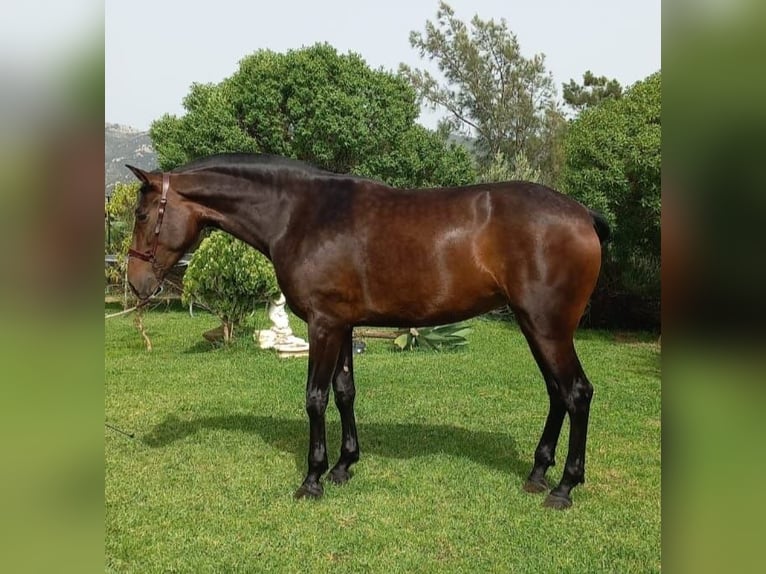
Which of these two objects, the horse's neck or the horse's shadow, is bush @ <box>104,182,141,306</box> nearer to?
the horse's shadow

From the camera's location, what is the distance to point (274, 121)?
19.5 m

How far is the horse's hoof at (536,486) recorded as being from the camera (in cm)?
428

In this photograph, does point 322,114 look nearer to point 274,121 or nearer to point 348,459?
point 274,121

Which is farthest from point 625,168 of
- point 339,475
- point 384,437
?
point 339,475

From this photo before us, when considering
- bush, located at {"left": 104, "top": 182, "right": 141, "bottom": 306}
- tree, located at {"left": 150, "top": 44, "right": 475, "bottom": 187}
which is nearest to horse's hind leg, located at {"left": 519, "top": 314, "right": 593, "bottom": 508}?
bush, located at {"left": 104, "top": 182, "right": 141, "bottom": 306}

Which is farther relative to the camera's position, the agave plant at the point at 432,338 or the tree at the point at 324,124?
the tree at the point at 324,124

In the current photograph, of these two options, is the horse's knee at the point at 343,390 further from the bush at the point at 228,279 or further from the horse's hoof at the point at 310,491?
the bush at the point at 228,279

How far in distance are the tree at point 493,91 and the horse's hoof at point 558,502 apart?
21.9m

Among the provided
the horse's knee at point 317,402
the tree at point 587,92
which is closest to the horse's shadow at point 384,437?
the horse's knee at point 317,402

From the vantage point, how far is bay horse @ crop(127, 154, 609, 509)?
13.0ft

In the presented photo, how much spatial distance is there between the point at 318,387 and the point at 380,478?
0.87 m
